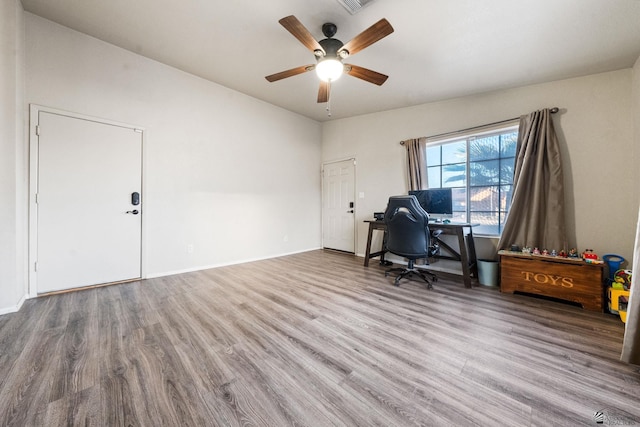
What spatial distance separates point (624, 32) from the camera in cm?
221

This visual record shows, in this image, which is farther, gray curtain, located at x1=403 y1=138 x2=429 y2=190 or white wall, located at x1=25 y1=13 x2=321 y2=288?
gray curtain, located at x1=403 y1=138 x2=429 y2=190

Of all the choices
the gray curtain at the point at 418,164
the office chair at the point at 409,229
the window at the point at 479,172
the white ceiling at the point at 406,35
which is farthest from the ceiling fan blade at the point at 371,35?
the window at the point at 479,172

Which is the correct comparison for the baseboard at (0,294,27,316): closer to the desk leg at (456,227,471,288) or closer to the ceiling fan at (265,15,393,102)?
the ceiling fan at (265,15,393,102)

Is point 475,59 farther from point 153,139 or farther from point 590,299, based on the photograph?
point 153,139

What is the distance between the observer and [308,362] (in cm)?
153

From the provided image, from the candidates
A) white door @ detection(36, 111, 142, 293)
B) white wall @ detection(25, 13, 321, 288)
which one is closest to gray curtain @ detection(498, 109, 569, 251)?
white wall @ detection(25, 13, 321, 288)

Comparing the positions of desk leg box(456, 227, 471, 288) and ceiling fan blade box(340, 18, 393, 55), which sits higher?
ceiling fan blade box(340, 18, 393, 55)

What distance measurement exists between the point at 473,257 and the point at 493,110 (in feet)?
7.06

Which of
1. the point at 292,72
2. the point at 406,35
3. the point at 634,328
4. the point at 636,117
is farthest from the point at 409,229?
the point at 636,117

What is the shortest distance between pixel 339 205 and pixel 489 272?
293 centimetres

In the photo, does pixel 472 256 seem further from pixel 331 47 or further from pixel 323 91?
pixel 331 47

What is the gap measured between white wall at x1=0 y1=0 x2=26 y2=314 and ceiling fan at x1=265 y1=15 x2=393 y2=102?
7.49 ft

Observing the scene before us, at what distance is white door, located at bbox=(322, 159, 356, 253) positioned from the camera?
4969 millimetres

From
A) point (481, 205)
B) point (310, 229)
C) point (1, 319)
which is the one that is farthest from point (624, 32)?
point (1, 319)
